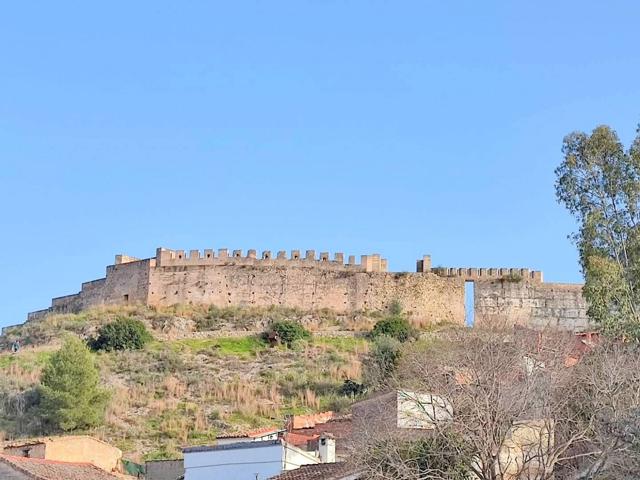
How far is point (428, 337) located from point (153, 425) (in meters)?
17.5

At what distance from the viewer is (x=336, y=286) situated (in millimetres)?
71312

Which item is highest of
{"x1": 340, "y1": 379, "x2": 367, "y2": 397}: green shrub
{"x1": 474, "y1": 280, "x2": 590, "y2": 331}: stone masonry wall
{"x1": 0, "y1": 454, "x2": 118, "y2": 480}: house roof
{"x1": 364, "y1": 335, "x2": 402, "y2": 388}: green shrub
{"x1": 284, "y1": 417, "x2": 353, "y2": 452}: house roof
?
{"x1": 474, "y1": 280, "x2": 590, "y2": 331}: stone masonry wall

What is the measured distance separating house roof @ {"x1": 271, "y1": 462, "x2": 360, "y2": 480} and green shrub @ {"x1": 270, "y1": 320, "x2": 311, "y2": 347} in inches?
1349

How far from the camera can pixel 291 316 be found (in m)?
69.8

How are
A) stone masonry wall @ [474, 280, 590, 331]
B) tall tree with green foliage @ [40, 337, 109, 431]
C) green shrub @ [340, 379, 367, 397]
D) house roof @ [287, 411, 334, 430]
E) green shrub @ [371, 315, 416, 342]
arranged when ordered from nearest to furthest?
Result: house roof @ [287, 411, 334, 430], tall tree with green foliage @ [40, 337, 109, 431], green shrub @ [340, 379, 367, 397], green shrub @ [371, 315, 416, 342], stone masonry wall @ [474, 280, 590, 331]

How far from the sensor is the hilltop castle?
70.9 meters

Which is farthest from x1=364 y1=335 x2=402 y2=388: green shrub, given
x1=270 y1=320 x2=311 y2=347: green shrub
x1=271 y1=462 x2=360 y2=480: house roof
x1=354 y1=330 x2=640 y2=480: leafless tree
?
x1=354 y1=330 x2=640 y2=480: leafless tree

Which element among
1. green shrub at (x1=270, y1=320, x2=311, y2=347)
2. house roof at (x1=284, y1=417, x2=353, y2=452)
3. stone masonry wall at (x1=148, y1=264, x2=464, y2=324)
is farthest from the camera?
stone masonry wall at (x1=148, y1=264, x2=464, y2=324)

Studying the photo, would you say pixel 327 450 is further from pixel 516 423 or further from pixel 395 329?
pixel 395 329

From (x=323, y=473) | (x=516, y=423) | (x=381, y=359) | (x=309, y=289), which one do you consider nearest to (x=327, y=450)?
(x=323, y=473)

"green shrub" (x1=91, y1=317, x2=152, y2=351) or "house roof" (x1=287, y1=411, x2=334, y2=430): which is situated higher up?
"green shrub" (x1=91, y1=317, x2=152, y2=351)

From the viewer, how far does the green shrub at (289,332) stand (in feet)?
215

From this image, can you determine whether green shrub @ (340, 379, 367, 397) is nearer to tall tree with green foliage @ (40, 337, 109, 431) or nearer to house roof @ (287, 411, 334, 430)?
house roof @ (287, 411, 334, 430)

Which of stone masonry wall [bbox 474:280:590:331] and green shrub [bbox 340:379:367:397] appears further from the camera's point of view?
stone masonry wall [bbox 474:280:590:331]
